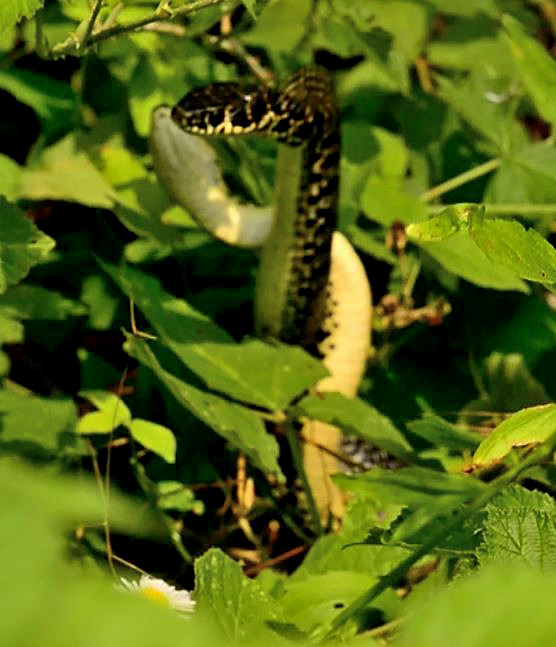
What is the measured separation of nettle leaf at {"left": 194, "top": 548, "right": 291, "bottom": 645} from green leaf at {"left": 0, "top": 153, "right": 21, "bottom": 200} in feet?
2.31

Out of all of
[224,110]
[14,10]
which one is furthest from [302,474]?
[14,10]

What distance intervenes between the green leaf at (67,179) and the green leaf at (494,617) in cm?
132

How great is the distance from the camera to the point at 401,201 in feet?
6.06

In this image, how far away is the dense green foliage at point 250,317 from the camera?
109 cm

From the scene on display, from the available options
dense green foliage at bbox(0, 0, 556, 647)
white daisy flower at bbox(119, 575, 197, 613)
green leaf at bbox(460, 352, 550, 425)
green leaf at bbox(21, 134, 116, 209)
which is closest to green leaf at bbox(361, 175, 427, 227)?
dense green foliage at bbox(0, 0, 556, 647)

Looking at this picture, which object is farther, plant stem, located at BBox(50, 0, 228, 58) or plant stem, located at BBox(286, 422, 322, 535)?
plant stem, located at BBox(286, 422, 322, 535)

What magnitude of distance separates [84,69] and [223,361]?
2.43 feet

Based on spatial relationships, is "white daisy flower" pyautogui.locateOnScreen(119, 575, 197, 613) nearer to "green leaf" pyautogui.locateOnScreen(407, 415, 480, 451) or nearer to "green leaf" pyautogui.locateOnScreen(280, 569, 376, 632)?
"green leaf" pyautogui.locateOnScreen(280, 569, 376, 632)

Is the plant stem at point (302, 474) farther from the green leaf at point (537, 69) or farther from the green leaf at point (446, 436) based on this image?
the green leaf at point (537, 69)

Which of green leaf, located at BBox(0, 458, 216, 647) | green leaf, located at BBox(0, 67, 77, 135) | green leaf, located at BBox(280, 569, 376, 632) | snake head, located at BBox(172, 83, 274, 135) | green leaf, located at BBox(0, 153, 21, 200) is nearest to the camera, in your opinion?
green leaf, located at BBox(0, 458, 216, 647)

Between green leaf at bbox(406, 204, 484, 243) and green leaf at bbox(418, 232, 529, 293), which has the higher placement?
green leaf at bbox(406, 204, 484, 243)

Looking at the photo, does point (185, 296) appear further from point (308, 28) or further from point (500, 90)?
point (500, 90)

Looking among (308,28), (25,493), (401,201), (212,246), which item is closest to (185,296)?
(212,246)

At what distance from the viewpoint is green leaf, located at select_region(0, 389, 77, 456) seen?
4.55ft
